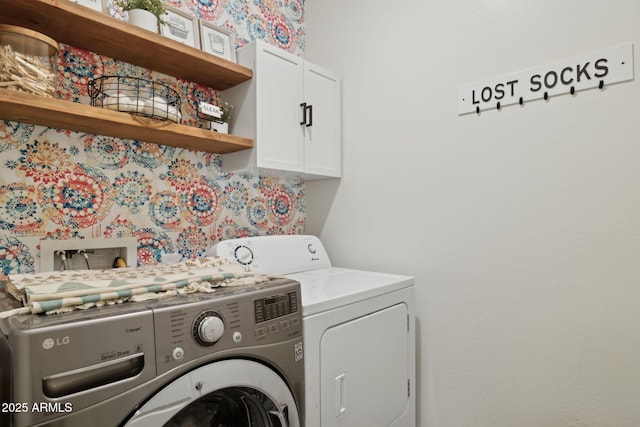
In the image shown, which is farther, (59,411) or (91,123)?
(91,123)

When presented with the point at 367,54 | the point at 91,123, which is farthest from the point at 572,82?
the point at 91,123

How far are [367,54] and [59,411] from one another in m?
2.01

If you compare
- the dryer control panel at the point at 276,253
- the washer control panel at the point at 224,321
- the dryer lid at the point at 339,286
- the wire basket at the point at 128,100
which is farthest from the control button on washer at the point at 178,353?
the wire basket at the point at 128,100

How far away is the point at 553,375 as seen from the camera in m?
1.44

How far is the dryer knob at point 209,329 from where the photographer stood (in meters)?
0.88

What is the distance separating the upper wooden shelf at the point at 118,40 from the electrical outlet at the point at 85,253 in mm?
757

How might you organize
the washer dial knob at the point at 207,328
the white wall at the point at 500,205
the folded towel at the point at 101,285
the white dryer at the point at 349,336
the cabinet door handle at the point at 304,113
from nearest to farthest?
the folded towel at the point at 101,285 → the washer dial knob at the point at 207,328 → the white dryer at the point at 349,336 → the white wall at the point at 500,205 → the cabinet door handle at the point at 304,113

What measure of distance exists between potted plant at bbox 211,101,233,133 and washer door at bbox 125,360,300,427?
1.10 m

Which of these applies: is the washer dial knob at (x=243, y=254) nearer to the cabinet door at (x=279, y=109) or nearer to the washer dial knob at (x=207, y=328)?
the cabinet door at (x=279, y=109)

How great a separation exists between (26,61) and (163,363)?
102 centimetres

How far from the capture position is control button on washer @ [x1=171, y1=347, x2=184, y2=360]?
84 centimetres

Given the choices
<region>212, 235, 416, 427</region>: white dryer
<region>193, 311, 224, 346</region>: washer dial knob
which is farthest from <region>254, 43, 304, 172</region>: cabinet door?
<region>193, 311, 224, 346</region>: washer dial knob

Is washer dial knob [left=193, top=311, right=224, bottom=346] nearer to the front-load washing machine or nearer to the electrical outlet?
the front-load washing machine

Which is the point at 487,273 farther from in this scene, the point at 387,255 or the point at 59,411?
the point at 59,411
